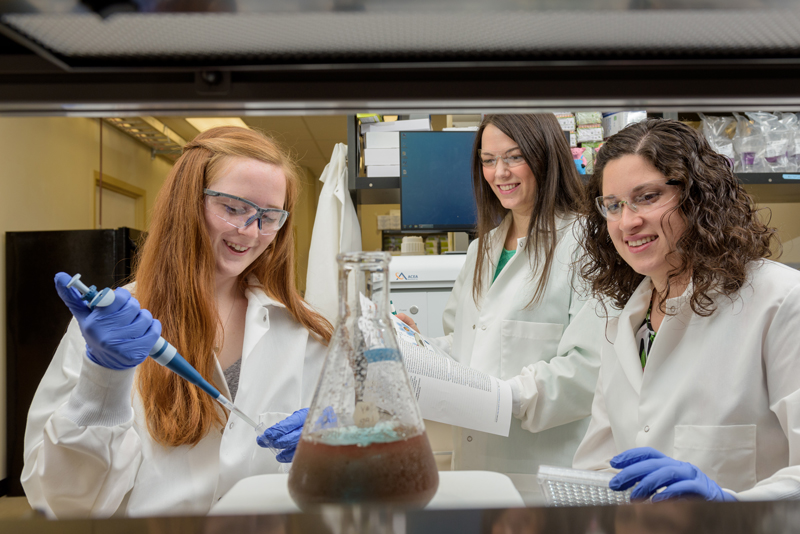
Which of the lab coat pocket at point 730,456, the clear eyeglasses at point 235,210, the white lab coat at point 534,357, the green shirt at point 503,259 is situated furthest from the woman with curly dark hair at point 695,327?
the clear eyeglasses at point 235,210

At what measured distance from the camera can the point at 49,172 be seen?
4988 mm

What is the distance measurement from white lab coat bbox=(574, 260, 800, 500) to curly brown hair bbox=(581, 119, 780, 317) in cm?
4

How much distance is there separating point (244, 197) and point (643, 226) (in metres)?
0.92

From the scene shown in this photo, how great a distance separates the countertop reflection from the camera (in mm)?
391

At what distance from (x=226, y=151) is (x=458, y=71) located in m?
1.02

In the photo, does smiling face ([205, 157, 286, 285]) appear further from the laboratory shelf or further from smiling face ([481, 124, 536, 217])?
the laboratory shelf

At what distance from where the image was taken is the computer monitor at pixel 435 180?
283cm

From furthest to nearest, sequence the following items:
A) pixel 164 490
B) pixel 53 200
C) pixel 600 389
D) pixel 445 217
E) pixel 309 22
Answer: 1. pixel 53 200
2. pixel 445 217
3. pixel 600 389
4. pixel 164 490
5. pixel 309 22

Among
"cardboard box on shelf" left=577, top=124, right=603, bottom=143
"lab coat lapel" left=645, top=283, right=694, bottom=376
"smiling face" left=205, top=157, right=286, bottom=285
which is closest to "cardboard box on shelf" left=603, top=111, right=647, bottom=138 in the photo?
"cardboard box on shelf" left=577, top=124, right=603, bottom=143

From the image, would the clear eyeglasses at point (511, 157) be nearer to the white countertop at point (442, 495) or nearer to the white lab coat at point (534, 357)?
the white lab coat at point (534, 357)

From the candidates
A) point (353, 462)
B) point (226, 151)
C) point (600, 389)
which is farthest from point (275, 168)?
point (353, 462)

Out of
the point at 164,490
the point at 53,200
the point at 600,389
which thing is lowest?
the point at 164,490

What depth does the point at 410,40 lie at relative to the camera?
1.44 ft

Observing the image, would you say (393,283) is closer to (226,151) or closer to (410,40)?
(226,151)
